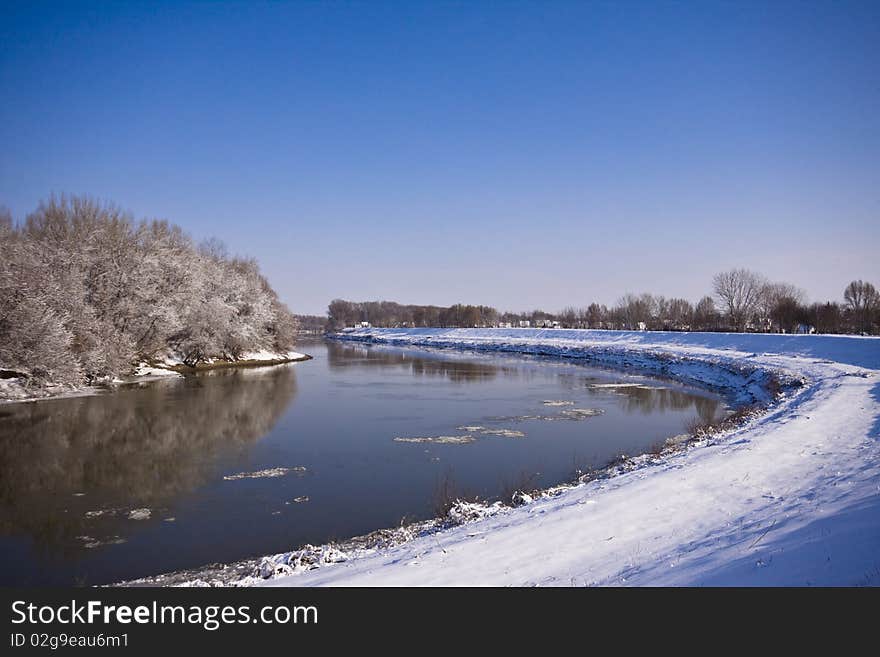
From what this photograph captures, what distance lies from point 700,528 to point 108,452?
16534 millimetres

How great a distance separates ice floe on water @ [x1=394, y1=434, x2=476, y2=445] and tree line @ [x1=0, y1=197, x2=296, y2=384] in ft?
62.2

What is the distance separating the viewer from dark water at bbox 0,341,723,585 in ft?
30.9

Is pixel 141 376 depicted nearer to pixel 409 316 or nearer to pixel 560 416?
pixel 560 416

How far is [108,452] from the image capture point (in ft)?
52.2

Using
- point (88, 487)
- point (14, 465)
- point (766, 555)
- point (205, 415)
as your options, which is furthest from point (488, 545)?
point (205, 415)

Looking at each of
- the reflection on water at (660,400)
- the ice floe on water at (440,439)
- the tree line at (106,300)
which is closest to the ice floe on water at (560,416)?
the reflection on water at (660,400)

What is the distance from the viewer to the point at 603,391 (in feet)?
97.5

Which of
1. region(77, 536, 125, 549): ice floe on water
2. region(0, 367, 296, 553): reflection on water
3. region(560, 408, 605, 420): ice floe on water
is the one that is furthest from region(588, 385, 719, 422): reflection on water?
region(77, 536, 125, 549): ice floe on water

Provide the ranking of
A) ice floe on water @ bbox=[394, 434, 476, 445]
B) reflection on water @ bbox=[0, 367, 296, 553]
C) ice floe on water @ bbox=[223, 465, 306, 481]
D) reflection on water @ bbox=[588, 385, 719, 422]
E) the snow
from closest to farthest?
1. reflection on water @ bbox=[0, 367, 296, 553]
2. ice floe on water @ bbox=[223, 465, 306, 481]
3. ice floe on water @ bbox=[394, 434, 476, 445]
4. reflection on water @ bbox=[588, 385, 719, 422]
5. the snow

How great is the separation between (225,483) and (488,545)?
8.19 metres

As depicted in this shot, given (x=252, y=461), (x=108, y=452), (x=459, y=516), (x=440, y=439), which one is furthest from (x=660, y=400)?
(x=108, y=452)

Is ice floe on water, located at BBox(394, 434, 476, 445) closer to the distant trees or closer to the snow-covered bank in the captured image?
the snow-covered bank
